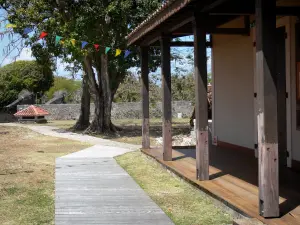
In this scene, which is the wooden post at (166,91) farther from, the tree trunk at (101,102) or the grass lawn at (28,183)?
the tree trunk at (101,102)

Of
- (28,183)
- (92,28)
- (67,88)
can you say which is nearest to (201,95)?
(28,183)

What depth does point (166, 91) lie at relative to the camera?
28.5 feet

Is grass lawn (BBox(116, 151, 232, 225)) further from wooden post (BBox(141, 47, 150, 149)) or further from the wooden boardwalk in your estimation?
wooden post (BBox(141, 47, 150, 149))

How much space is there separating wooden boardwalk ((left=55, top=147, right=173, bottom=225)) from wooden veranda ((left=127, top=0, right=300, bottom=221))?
889 millimetres

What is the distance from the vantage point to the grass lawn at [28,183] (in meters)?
5.53

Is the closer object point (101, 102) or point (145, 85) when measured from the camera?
point (145, 85)

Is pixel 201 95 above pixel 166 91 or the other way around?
the other way around

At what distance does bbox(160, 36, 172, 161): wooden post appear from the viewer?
8.58 meters

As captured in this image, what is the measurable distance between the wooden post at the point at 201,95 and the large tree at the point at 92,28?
9529 millimetres

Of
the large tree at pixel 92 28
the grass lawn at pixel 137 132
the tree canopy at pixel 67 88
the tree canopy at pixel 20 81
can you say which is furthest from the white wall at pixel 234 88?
the tree canopy at pixel 67 88

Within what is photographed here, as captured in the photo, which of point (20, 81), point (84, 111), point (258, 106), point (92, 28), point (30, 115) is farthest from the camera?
point (20, 81)

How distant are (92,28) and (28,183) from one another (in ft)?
32.6

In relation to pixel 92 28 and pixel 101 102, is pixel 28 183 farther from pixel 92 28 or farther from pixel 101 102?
pixel 101 102

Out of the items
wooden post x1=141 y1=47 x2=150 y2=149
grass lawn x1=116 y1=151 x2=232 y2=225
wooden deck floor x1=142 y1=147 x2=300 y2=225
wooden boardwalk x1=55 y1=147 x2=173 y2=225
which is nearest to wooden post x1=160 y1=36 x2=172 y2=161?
wooden deck floor x1=142 y1=147 x2=300 y2=225
